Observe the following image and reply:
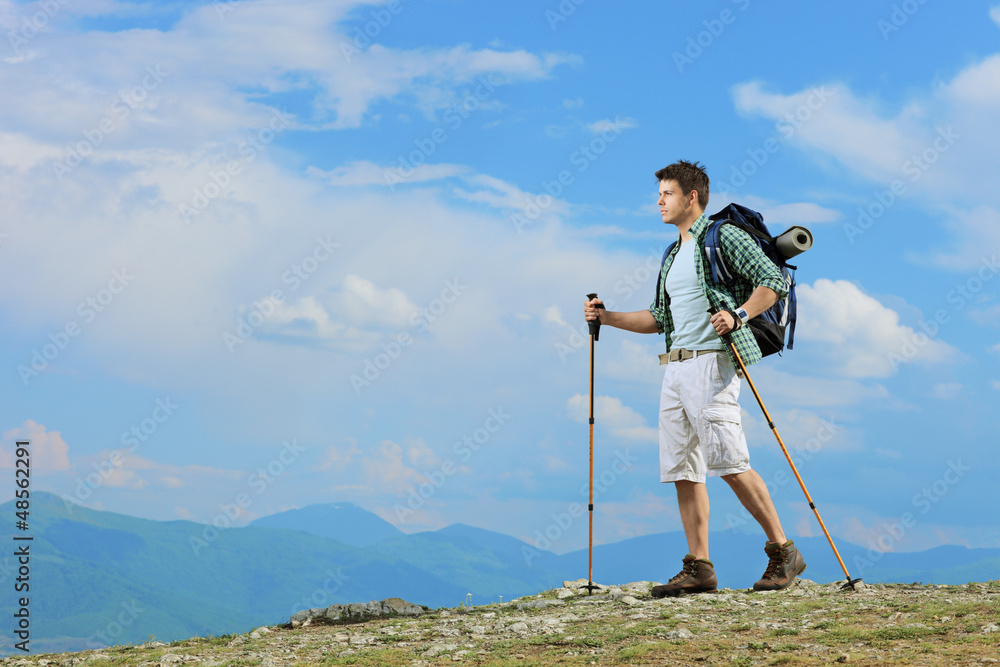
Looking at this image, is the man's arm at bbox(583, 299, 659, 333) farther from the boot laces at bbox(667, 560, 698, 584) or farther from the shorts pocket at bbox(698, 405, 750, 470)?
the boot laces at bbox(667, 560, 698, 584)

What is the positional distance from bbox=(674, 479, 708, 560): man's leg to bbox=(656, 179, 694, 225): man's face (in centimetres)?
250

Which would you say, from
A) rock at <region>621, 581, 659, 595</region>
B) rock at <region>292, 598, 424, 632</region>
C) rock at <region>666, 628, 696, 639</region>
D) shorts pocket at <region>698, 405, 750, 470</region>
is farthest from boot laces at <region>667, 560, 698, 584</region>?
rock at <region>292, 598, 424, 632</region>

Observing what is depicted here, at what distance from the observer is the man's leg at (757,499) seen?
309 inches

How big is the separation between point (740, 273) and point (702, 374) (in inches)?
39.1

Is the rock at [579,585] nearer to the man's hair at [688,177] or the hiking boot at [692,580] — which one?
the hiking boot at [692,580]

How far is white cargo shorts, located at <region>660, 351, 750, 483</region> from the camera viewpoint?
7.77 meters

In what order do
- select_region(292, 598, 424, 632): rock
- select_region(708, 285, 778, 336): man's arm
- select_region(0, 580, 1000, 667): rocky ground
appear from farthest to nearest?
select_region(292, 598, 424, 632): rock → select_region(708, 285, 778, 336): man's arm → select_region(0, 580, 1000, 667): rocky ground

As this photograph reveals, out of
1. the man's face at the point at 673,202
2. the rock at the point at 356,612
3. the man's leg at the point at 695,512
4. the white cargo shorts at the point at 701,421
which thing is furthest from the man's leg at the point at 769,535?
the rock at the point at 356,612

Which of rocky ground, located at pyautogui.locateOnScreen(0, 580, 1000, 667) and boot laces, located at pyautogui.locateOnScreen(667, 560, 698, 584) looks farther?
boot laces, located at pyautogui.locateOnScreen(667, 560, 698, 584)

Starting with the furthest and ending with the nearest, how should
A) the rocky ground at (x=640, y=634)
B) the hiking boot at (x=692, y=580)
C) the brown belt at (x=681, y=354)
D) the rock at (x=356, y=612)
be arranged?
the rock at (x=356, y=612), the hiking boot at (x=692, y=580), the brown belt at (x=681, y=354), the rocky ground at (x=640, y=634)

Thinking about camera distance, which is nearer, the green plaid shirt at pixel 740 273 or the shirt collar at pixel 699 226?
the green plaid shirt at pixel 740 273

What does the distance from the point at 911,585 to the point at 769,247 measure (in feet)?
11.9

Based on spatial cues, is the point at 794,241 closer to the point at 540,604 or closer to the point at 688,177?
the point at 688,177

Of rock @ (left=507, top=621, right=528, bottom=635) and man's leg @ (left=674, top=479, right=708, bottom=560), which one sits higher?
man's leg @ (left=674, top=479, right=708, bottom=560)
